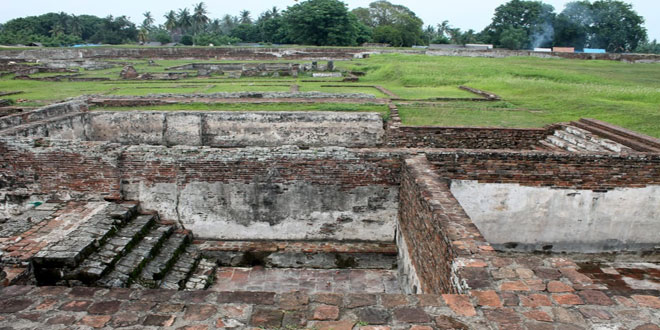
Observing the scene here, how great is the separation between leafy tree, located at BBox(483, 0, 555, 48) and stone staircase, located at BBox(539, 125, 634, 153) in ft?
166

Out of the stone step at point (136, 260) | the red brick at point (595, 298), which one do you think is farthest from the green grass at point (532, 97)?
the red brick at point (595, 298)

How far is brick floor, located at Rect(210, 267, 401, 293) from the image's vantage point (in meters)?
5.59

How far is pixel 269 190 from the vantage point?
6.12 meters

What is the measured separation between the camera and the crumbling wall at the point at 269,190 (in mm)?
5992

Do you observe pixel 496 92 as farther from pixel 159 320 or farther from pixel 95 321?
pixel 95 321

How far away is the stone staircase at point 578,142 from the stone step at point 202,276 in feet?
22.9

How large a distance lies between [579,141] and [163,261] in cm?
793

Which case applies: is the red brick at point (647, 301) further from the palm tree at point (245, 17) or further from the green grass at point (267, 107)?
the palm tree at point (245, 17)

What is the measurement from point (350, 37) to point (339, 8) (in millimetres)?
3149

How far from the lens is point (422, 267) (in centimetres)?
453

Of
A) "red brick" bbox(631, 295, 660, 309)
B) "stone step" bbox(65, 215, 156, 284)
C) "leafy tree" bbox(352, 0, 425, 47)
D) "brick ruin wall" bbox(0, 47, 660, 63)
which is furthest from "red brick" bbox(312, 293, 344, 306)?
"leafy tree" bbox(352, 0, 425, 47)

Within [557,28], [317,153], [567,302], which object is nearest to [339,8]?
[557,28]

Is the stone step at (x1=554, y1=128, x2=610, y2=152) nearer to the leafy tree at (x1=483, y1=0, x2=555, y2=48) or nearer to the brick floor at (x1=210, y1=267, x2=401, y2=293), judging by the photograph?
the brick floor at (x1=210, y1=267, x2=401, y2=293)

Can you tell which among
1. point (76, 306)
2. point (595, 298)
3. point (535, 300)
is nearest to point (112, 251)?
point (76, 306)
